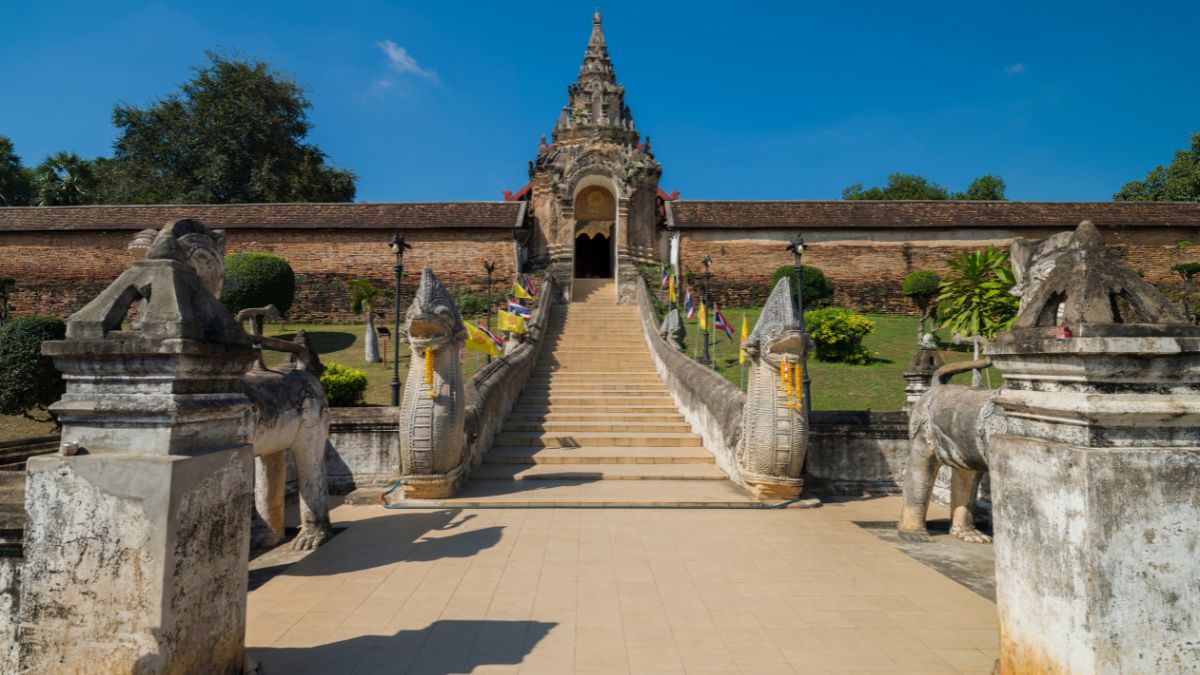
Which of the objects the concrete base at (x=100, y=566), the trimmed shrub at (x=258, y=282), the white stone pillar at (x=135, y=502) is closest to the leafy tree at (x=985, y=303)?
the white stone pillar at (x=135, y=502)

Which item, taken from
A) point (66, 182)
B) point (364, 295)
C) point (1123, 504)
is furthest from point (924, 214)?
point (66, 182)

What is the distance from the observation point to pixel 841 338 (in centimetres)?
1628

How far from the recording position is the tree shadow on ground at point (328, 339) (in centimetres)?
1875

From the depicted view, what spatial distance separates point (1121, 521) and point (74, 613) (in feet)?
13.2

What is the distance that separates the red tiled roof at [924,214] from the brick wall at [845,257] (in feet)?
1.46

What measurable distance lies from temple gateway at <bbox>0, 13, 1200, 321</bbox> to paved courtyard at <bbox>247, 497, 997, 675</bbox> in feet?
58.4

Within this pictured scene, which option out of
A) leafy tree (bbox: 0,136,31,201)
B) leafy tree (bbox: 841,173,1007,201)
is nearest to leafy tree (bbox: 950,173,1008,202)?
leafy tree (bbox: 841,173,1007,201)

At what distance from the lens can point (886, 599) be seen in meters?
4.38

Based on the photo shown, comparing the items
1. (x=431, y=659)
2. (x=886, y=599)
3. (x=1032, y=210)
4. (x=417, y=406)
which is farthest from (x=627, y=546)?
(x=1032, y=210)

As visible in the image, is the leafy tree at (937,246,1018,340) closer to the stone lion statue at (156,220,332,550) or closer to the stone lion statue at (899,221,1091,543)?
the stone lion statue at (899,221,1091,543)

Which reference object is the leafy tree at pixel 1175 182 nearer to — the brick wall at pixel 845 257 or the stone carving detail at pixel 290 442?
the brick wall at pixel 845 257

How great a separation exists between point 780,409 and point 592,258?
2476cm

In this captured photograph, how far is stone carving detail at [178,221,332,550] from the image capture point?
5.23 m

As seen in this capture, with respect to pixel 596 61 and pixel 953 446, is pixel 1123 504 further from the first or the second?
pixel 596 61
